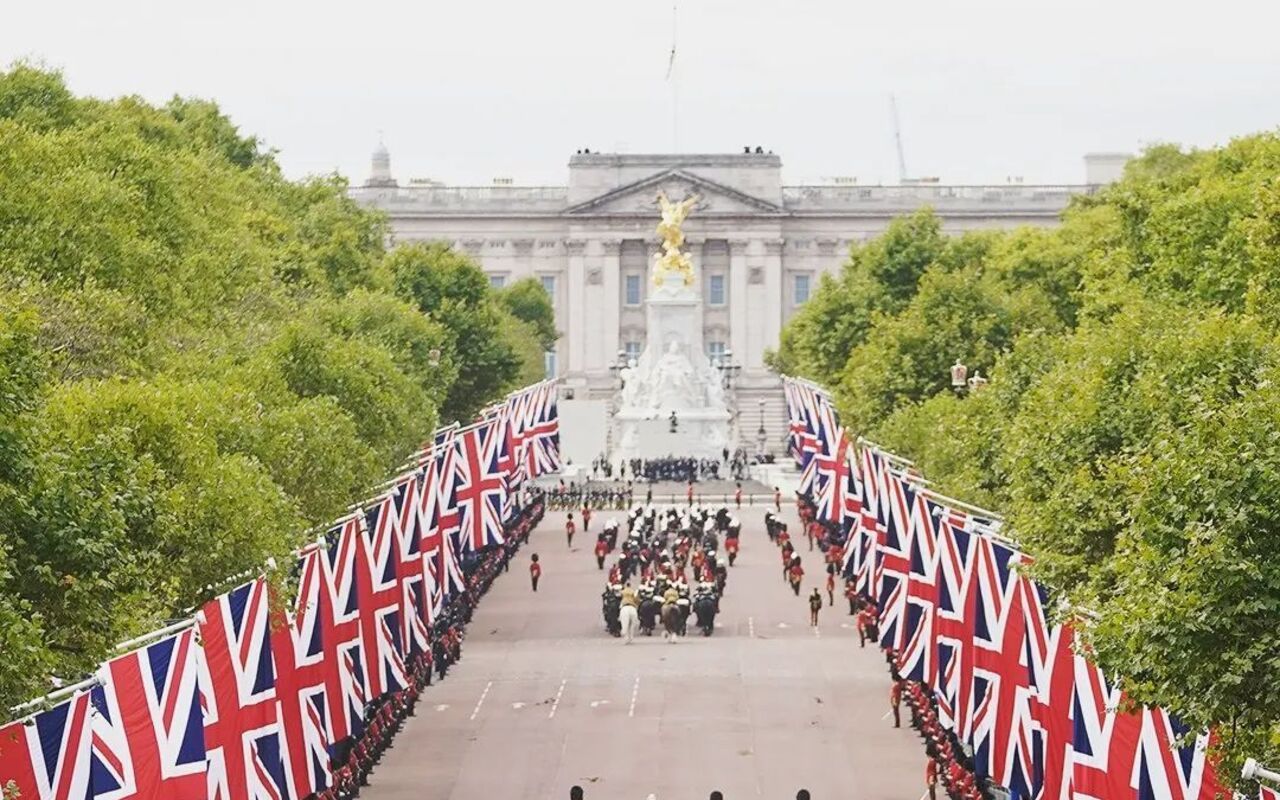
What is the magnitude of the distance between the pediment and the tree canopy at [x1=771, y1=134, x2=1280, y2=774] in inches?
3720

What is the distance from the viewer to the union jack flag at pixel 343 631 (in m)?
44.2

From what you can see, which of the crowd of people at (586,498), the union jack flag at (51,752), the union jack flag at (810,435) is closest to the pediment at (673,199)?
the crowd of people at (586,498)

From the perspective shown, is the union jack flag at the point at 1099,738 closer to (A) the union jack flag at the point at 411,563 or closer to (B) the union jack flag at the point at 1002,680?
(B) the union jack flag at the point at 1002,680

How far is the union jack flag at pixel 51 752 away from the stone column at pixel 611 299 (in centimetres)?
16119

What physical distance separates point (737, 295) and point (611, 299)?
8.75 metres

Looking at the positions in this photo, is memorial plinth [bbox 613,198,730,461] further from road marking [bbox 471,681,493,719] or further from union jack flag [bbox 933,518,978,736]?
union jack flag [bbox 933,518,978,736]

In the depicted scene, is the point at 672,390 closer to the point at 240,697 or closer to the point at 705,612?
the point at 705,612

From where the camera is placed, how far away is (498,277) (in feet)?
636

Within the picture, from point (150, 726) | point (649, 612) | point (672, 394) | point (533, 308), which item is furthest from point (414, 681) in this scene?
point (533, 308)

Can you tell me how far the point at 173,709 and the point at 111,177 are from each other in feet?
104

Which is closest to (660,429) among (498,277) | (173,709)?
(498,277)

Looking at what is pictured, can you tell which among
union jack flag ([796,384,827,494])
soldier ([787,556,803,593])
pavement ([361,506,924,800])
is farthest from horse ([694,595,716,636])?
union jack flag ([796,384,827,494])

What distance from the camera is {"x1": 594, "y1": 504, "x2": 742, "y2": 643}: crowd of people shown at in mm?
67812

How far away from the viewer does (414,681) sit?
56562 millimetres
